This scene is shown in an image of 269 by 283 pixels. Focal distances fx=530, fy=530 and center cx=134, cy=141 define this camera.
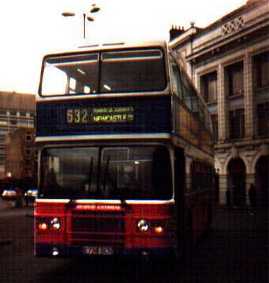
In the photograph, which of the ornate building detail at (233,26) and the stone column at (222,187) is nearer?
the ornate building detail at (233,26)

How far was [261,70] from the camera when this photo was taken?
40.9 meters

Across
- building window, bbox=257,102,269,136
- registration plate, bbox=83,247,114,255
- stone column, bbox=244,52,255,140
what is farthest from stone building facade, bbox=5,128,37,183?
registration plate, bbox=83,247,114,255

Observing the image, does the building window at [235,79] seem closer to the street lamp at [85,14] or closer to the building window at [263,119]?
the building window at [263,119]

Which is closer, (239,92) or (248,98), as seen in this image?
(248,98)

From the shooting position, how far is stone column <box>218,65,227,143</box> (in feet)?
146

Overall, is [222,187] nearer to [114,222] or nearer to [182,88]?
[182,88]

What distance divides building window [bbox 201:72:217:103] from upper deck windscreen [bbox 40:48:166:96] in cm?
3681

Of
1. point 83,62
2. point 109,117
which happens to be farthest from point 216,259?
point 83,62

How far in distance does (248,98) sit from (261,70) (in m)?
2.37

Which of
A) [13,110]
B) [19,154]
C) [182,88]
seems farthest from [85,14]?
[13,110]

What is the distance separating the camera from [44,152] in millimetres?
10047

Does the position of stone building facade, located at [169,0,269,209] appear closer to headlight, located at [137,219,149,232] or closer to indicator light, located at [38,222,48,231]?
headlight, located at [137,219,149,232]

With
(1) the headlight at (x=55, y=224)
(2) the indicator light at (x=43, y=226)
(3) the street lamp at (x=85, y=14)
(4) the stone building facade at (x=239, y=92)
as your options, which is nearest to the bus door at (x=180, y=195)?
(1) the headlight at (x=55, y=224)

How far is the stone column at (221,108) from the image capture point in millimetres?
44438
